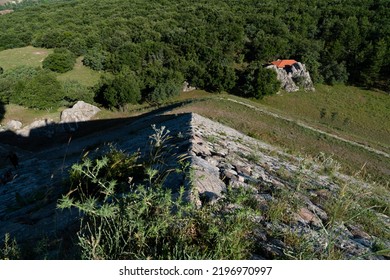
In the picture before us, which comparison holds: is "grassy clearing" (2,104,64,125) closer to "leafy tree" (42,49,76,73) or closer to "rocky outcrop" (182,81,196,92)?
"leafy tree" (42,49,76,73)

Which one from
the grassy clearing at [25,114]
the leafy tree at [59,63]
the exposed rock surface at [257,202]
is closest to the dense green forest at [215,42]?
the leafy tree at [59,63]

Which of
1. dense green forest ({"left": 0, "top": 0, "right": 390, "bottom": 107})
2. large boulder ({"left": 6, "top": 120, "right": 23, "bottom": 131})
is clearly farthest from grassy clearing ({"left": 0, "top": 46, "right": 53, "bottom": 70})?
large boulder ({"left": 6, "top": 120, "right": 23, "bottom": 131})

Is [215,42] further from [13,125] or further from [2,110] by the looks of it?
[13,125]

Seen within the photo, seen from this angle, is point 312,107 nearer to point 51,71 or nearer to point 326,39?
point 326,39

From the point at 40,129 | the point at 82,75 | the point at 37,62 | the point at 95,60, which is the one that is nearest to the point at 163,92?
the point at 40,129
